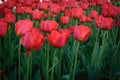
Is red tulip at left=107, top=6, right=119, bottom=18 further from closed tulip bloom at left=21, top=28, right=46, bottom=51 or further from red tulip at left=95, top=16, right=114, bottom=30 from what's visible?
closed tulip bloom at left=21, top=28, right=46, bottom=51

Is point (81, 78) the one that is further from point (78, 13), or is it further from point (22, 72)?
point (78, 13)

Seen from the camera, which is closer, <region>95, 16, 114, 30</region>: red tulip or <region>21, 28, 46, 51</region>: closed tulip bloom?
<region>21, 28, 46, 51</region>: closed tulip bloom

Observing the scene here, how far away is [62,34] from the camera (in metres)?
1.67

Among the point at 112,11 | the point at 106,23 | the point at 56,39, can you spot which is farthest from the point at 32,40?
the point at 112,11

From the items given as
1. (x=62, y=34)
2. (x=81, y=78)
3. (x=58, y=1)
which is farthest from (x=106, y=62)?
(x=58, y=1)

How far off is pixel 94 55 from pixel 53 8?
88cm

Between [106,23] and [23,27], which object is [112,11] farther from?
[23,27]

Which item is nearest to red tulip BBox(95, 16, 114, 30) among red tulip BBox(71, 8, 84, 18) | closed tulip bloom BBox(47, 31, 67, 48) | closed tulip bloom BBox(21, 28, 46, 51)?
red tulip BBox(71, 8, 84, 18)

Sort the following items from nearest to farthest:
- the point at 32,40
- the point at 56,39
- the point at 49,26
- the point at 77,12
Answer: the point at 32,40
the point at 56,39
the point at 49,26
the point at 77,12

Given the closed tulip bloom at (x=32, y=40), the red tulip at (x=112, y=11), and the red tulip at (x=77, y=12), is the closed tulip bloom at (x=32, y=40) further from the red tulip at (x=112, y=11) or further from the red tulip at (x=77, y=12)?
the red tulip at (x=112, y=11)

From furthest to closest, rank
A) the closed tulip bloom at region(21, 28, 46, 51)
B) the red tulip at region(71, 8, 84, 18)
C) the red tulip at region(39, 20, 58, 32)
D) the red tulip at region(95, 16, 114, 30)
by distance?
the red tulip at region(71, 8, 84, 18) < the red tulip at region(95, 16, 114, 30) < the red tulip at region(39, 20, 58, 32) < the closed tulip bloom at region(21, 28, 46, 51)

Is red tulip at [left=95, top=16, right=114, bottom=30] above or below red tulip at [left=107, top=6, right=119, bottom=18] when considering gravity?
below

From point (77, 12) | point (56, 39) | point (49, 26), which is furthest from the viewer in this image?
point (77, 12)

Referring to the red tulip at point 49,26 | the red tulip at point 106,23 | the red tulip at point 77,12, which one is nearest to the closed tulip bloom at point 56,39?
the red tulip at point 49,26
